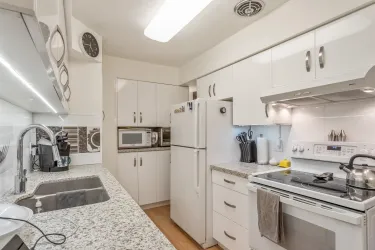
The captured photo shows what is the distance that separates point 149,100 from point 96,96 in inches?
39.5

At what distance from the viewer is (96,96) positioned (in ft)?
7.93

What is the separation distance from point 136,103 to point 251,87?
1.80 metres

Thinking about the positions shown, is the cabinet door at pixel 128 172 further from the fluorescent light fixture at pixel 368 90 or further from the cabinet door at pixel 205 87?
the fluorescent light fixture at pixel 368 90

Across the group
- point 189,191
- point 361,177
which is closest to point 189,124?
point 189,191

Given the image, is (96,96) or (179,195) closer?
(96,96)

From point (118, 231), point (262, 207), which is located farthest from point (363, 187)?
point (118, 231)

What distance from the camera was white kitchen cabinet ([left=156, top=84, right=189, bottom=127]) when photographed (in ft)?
11.1

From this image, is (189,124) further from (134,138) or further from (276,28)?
(276,28)

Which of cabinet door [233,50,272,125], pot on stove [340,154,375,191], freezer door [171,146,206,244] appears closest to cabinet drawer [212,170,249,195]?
freezer door [171,146,206,244]

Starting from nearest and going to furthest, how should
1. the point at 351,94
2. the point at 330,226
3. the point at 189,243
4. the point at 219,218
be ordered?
the point at 330,226
the point at 351,94
the point at 219,218
the point at 189,243

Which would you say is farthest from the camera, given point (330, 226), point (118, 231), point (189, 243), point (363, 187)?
point (189, 243)

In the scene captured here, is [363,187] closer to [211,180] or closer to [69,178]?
[211,180]

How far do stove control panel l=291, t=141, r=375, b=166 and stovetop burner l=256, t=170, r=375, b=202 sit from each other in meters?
0.16

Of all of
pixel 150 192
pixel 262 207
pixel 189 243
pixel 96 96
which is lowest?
pixel 189 243
